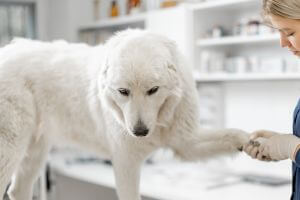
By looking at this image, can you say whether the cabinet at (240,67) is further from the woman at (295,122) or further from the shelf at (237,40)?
the woman at (295,122)

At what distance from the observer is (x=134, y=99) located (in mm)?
1118

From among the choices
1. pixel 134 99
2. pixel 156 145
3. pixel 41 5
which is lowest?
pixel 156 145

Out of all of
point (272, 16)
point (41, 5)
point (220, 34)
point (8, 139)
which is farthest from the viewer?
point (41, 5)

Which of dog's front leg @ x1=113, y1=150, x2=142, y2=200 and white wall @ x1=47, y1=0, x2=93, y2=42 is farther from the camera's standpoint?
white wall @ x1=47, y1=0, x2=93, y2=42

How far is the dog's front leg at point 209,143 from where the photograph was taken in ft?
4.10

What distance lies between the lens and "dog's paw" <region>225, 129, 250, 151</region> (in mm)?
1253

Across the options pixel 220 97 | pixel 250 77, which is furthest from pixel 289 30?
pixel 220 97

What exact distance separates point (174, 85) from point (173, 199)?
48.7 inches

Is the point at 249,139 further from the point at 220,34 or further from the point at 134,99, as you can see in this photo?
the point at 220,34

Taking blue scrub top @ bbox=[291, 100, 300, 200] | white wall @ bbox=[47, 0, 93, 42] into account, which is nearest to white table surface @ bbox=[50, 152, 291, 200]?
blue scrub top @ bbox=[291, 100, 300, 200]

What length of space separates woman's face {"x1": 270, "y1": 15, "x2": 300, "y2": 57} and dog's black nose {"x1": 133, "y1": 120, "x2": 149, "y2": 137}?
394 millimetres

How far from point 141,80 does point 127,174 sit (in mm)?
299

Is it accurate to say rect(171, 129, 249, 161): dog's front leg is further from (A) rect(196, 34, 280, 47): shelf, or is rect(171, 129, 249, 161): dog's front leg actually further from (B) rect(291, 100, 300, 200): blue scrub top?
(A) rect(196, 34, 280, 47): shelf

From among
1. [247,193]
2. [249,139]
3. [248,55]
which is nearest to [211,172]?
[247,193]
